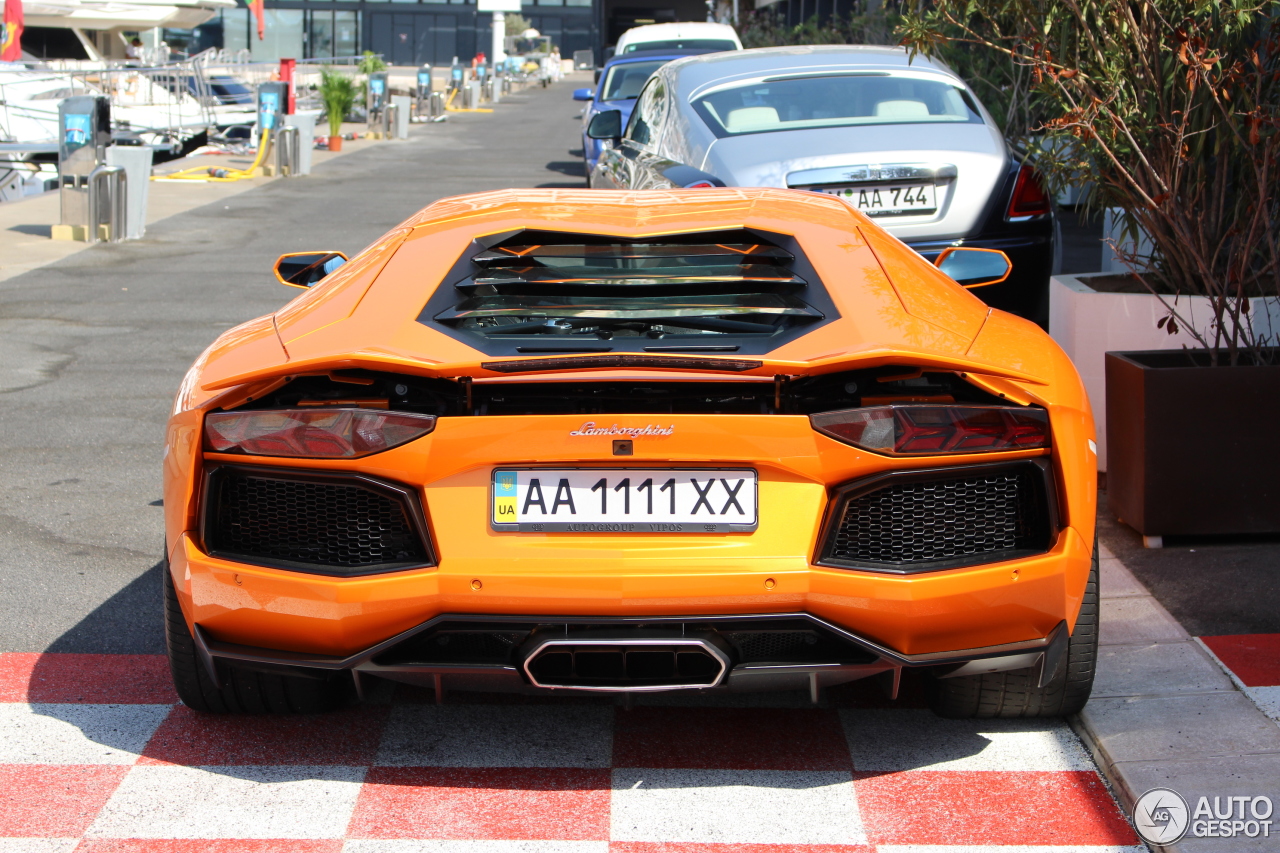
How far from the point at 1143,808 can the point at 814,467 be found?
105 cm

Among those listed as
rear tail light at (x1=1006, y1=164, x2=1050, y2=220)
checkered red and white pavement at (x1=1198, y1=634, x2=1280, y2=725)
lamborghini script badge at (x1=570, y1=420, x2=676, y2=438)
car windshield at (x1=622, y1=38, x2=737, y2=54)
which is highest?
car windshield at (x1=622, y1=38, x2=737, y2=54)

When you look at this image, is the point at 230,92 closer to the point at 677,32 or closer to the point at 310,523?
the point at 677,32

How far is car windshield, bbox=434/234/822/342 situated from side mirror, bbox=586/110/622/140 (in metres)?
6.35

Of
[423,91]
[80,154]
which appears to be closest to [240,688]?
[80,154]

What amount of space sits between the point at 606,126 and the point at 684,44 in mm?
12907

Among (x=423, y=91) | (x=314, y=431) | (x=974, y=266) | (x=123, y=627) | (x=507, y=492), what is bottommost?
(x=123, y=627)

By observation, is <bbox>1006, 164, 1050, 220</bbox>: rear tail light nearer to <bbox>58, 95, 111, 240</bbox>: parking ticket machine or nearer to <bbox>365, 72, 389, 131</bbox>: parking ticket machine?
<bbox>58, 95, 111, 240</bbox>: parking ticket machine

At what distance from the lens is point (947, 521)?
9.48 ft

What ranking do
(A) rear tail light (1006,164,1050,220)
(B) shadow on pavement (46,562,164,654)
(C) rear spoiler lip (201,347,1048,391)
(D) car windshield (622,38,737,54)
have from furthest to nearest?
1. (D) car windshield (622,38,737,54)
2. (A) rear tail light (1006,164,1050,220)
3. (B) shadow on pavement (46,562,164,654)
4. (C) rear spoiler lip (201,347,1048,391)

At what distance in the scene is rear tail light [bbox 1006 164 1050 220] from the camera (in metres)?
6.81

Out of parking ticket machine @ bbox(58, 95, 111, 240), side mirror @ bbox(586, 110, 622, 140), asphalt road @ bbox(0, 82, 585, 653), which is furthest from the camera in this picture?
parking ticket machine @ bbox(58, 95, 111, 240)

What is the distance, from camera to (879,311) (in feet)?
10.1

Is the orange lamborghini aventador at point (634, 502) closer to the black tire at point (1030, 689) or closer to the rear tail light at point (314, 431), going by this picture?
the rear tail light at point (314, 431)

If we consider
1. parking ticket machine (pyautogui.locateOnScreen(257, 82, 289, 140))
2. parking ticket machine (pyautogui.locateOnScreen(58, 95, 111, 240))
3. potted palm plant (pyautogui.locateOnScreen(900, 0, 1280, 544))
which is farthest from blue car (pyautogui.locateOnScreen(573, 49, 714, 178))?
potted palm plant (pyautogui.locateOnScreen(900, 0, 1280, 544))
